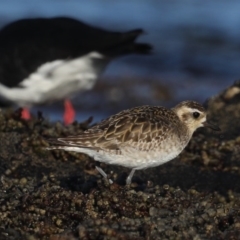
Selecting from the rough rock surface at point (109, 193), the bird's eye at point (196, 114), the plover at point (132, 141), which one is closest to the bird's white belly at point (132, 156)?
the plover at point (132, 141)

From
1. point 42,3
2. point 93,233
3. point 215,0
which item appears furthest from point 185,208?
point 215,0

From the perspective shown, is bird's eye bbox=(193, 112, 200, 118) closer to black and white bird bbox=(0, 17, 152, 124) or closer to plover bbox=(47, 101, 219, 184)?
plover bbox=(47, 101, 219, 184)

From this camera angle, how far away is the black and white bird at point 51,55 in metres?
9.17

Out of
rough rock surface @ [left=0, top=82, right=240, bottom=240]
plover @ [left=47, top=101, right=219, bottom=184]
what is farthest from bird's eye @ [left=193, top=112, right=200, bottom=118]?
rough rock surface @ [left=0, top=82, right=240, bottom=240]

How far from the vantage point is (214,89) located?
1454cm

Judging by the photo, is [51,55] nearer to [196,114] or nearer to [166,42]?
[196,114]

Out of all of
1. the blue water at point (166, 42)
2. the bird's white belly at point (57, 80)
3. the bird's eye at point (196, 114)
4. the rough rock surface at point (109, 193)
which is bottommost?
the rough rock surface at point (109, 193)

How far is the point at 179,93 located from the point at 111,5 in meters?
7.70

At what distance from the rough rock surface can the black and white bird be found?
1641 millimetres

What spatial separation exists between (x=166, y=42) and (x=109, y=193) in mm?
13407

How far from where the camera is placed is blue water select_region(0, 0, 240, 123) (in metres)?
14.2

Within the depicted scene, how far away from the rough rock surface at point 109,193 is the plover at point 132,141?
0.20 m

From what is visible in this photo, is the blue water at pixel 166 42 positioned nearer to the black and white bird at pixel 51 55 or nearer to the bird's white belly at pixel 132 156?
the black and white bird at pixel 51 55

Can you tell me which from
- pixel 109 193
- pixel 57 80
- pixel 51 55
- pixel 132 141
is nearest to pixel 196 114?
pixel 132 141
